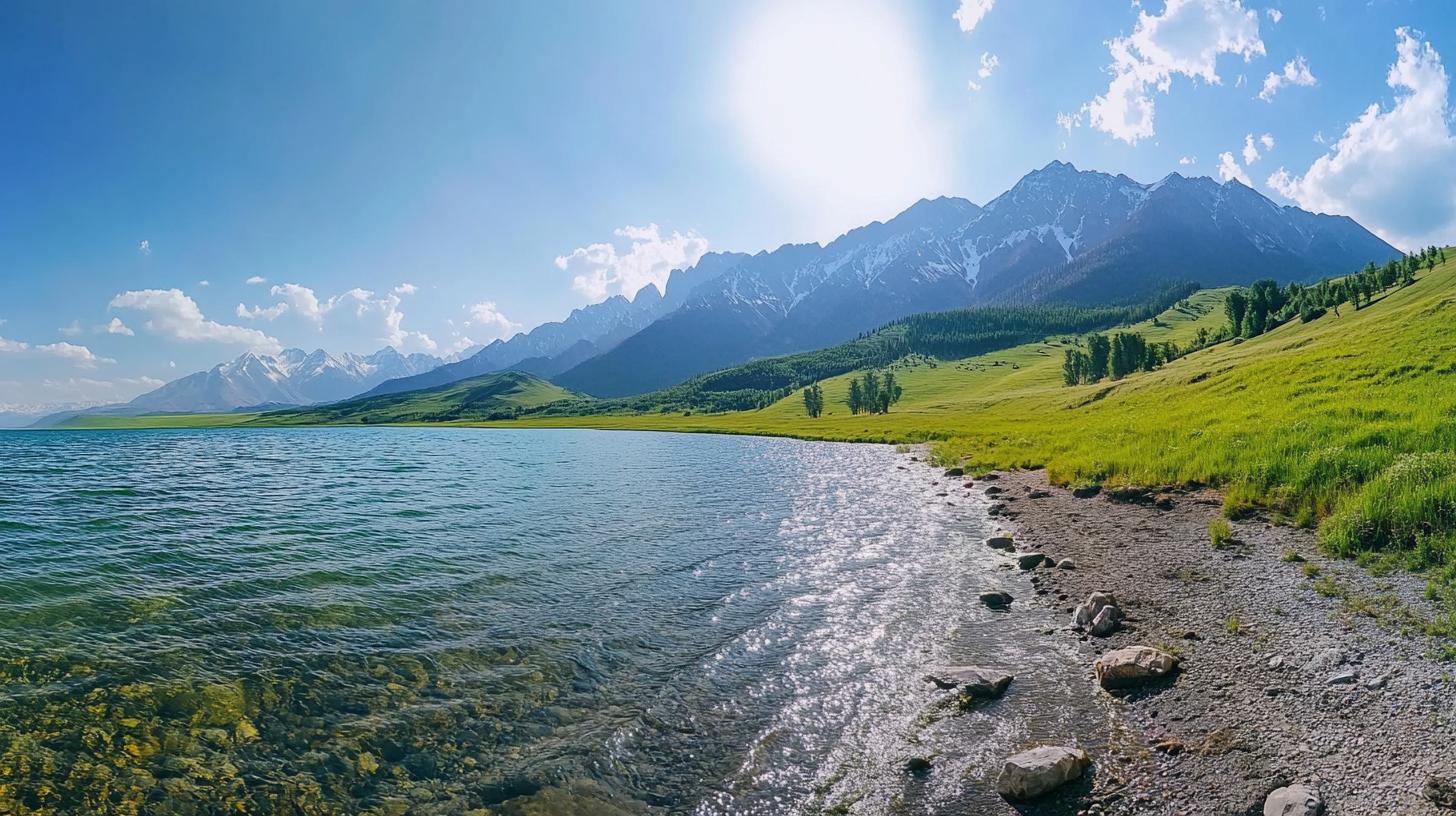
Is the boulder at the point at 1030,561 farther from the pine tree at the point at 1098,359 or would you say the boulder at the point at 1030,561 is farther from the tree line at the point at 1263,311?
the pine tree at the point at 1098,359

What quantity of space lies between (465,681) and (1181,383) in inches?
3195

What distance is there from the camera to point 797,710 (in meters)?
12.2

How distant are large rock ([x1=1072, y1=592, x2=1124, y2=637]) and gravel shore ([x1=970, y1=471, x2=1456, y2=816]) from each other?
0.26 metres

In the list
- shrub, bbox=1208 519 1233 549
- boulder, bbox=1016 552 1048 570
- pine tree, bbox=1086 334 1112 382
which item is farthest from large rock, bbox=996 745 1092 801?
pine tree, bbox=1086 334 1112 382

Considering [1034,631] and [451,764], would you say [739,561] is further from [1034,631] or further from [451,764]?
[451,764]

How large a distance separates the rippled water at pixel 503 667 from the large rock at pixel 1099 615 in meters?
1.26

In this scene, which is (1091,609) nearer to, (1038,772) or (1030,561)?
(1030,561)

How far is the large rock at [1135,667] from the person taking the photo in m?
11.6

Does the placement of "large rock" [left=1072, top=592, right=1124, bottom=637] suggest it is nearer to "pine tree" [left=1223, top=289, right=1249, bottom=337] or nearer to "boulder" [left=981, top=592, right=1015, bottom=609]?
"boulder" [left=981, top=592, right=1015, bottom=609]

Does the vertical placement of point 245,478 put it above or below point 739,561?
above

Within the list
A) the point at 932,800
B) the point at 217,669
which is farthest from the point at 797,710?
the point at 217,669

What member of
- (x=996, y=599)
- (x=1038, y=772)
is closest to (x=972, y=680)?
(x=1038, y=772)

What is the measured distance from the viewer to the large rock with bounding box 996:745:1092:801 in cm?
897

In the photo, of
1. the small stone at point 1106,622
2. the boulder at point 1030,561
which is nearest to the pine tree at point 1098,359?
the boulder at point 1030,561
